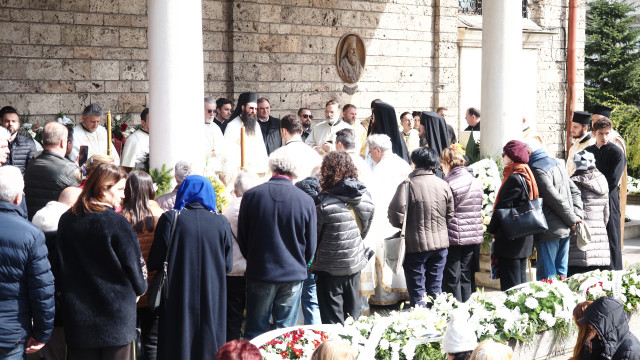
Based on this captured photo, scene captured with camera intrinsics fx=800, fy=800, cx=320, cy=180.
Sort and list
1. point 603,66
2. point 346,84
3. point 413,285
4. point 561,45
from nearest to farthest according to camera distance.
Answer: point 413,285 < point 346,84 < point 561,45 < point 603,66

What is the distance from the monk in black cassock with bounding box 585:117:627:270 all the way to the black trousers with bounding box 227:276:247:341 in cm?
476

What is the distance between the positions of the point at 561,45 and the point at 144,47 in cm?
993

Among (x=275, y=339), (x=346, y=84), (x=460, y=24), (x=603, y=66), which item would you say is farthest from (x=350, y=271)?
(x=603, y=66)

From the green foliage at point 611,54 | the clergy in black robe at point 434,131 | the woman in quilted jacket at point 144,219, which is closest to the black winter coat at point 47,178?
the woman in quilted jacket at point 144,219

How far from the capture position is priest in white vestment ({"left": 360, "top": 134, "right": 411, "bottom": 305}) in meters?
7.96

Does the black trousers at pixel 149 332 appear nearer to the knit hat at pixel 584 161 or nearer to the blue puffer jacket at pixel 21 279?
the blue puffer jacket at pixel 21 279

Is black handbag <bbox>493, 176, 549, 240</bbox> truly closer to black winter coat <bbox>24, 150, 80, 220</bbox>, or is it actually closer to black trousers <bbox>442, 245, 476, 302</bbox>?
black trousers <bbox>442, 245, 476, 302</bbox>

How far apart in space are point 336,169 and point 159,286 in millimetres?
1857

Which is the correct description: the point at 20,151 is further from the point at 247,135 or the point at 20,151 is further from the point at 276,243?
the point at 276,243

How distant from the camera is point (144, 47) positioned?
12.4 meters

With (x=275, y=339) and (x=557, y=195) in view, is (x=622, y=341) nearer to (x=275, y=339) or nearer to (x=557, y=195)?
(x=275, y=339)

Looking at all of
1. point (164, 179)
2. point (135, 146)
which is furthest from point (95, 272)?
point (135, 146)

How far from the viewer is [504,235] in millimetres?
7523

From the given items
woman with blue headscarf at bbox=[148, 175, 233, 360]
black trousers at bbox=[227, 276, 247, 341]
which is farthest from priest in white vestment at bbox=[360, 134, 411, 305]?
woman with blue headscarf at bbox=[148, 175, 233, 360]
